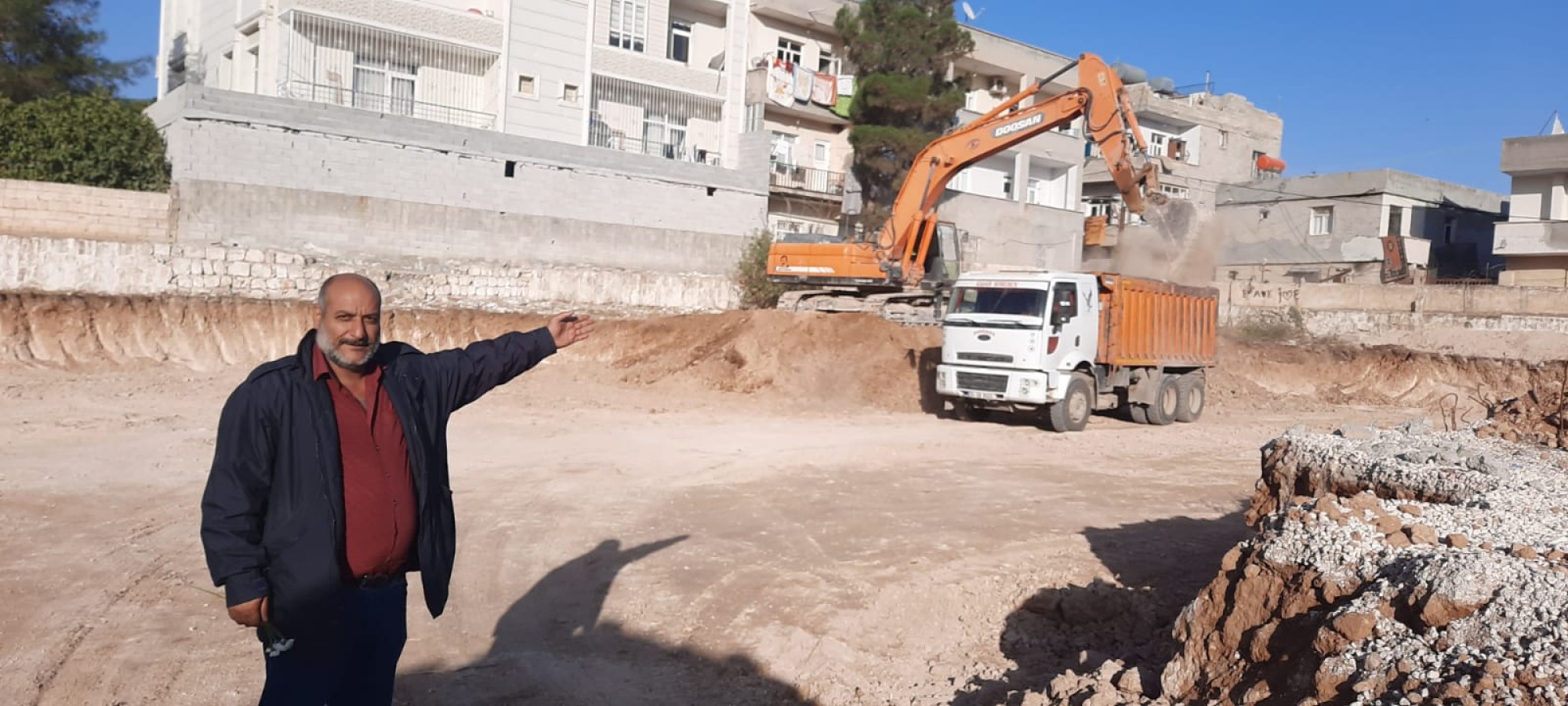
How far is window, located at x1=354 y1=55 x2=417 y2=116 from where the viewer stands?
27.6m

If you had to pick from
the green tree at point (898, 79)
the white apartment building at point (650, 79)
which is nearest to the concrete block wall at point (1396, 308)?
the white apartment building at point (650, 79)

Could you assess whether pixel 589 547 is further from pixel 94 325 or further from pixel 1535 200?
pixel 1535 200

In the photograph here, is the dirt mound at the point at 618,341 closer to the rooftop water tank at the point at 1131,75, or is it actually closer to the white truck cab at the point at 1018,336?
the white truck cab at the point at 1018,336

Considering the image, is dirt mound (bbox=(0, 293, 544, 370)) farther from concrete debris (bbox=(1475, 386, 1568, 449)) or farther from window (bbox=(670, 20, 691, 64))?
concrete debris (bbox=(1475, 386, 1568, 449))

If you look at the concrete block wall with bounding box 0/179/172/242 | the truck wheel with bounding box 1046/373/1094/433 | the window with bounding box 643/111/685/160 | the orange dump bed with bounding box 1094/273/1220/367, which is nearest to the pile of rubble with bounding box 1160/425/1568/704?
the truck wheel with bounding box 1046/373/1094/433

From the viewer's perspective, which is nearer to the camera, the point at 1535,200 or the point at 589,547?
the point at 589,547

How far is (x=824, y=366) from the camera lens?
71.6 ft

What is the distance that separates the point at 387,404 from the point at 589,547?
5.45 metres

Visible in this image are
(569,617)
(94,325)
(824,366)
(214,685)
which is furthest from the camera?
(824,366)

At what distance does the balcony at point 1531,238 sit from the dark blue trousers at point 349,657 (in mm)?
40111

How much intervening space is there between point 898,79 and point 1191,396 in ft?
55.6

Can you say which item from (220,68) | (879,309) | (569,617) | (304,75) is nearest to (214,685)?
(569,617)

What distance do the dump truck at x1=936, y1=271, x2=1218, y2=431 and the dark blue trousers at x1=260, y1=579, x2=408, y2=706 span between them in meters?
14.0

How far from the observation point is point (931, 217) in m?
22.6
